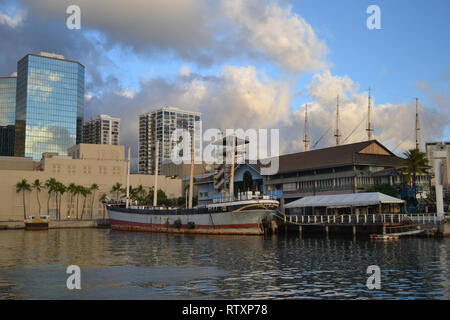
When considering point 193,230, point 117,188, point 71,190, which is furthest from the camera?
point 117,188

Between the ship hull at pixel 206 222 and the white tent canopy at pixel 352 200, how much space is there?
26.4ft

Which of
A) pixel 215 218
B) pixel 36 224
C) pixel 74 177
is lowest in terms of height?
pixel 36 224

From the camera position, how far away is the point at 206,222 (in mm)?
64750

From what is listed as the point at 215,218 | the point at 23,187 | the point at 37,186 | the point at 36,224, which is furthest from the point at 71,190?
the point at 215,218

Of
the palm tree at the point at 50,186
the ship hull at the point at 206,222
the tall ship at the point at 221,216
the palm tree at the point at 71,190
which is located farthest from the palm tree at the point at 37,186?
the tall ship at the point at 221,216

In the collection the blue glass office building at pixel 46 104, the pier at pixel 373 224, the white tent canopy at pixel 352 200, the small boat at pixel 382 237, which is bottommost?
the small boat at pixel 382 237

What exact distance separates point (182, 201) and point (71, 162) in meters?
29.9

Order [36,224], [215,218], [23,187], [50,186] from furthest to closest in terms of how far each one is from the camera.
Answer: [50,186], [23,187], [36,224], [215,218]

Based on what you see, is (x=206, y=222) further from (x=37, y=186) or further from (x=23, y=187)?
(x=37, y=186)

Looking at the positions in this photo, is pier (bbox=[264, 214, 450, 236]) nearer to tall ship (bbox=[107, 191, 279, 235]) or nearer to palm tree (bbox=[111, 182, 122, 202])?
tall ship (bbox=[107, 191, 279, 235])

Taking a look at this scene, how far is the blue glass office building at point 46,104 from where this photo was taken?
173375 mm

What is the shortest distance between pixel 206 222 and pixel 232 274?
3956 centimetres

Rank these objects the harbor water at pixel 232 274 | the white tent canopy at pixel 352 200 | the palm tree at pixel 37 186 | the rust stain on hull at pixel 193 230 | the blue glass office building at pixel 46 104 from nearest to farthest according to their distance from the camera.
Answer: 1. the harbor water at pixel 232 274
2. the white tent canopy at pixel 352 200
3. the rust stain on hull at pixel 193 230
4. the palm tree at pixel 37 186
5. the blue glass office building at pixel 46 104

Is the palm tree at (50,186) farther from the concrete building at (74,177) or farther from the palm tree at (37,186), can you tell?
the palm tree at (37,186)
